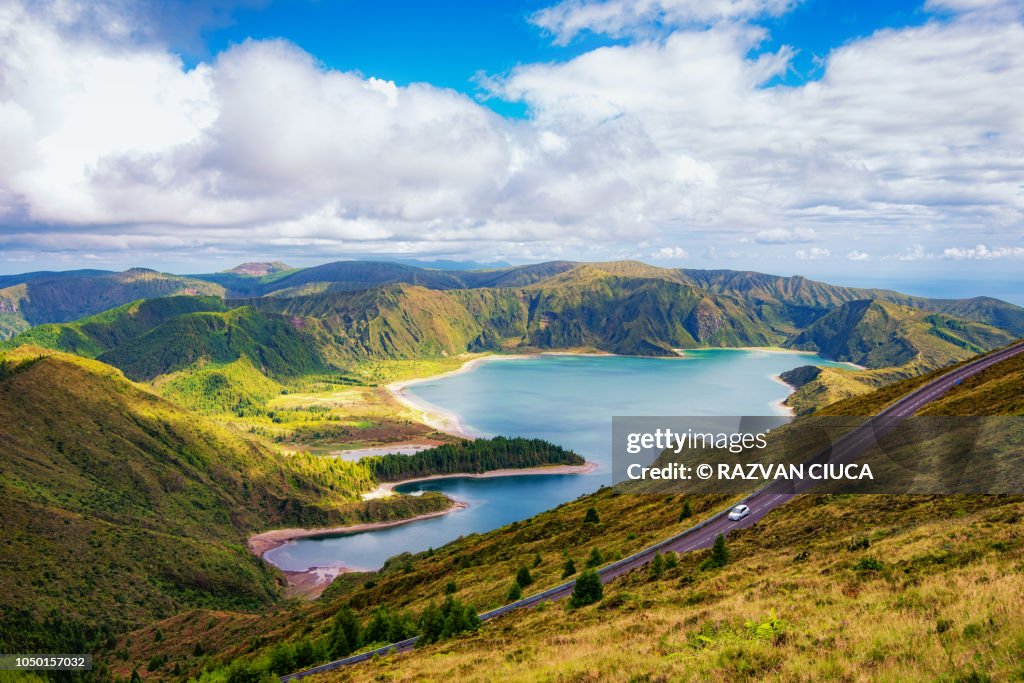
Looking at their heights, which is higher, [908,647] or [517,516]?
[908,647]

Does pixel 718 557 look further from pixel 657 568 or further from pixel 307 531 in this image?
pixel 307 531

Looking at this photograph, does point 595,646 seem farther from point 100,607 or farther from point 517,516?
point 517,516

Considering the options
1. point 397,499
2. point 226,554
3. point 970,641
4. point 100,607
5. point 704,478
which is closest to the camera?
point 970,641

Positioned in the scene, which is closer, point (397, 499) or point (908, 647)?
point (908, 647)

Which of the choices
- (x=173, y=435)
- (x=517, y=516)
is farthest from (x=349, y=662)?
(x=173, y=435)

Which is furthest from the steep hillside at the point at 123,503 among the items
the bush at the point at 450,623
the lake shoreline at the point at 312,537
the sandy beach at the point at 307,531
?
the bush at the point at 450,623

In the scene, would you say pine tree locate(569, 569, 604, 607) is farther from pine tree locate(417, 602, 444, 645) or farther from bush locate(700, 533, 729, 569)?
pine tree locate(417, 602, 444, 645)

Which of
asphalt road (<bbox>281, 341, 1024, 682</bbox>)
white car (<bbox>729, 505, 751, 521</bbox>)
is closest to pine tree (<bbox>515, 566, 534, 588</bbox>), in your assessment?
asphalt road (<bbox>281, 341, 1024, 682</bbox>)

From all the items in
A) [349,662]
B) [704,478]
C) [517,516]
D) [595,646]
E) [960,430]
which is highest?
[960,430]
